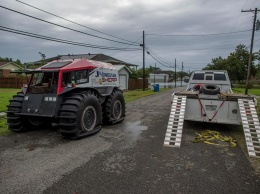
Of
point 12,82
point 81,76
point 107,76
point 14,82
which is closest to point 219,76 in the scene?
point 107,76

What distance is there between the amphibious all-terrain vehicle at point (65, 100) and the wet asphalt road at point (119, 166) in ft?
1.65

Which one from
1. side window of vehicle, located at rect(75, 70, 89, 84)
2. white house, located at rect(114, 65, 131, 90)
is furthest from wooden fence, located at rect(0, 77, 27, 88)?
side window of vehicle, located at rect(75, 70, 89, 84)

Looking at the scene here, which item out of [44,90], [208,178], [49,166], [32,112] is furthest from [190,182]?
[44,90]

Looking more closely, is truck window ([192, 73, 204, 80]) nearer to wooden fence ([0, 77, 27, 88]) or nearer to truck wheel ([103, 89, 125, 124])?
truck wheel ([103, 89, 125, 124])

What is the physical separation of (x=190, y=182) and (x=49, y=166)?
8.96ft

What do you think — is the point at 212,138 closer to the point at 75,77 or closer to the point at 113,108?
the point at 113,108

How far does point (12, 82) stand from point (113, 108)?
93.0ft

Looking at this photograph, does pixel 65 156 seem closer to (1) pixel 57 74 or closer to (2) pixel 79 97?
(2) pixel 79 97

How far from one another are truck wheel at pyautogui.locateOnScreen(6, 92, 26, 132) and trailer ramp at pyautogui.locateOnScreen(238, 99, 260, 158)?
6.44 meters

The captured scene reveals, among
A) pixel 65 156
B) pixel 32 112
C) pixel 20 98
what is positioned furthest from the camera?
pixel 20 98

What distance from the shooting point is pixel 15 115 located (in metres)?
6.71

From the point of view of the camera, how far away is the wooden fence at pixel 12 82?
3119 centimetres

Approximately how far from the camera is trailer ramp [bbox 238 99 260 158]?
215 inches

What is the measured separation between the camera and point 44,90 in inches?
277
